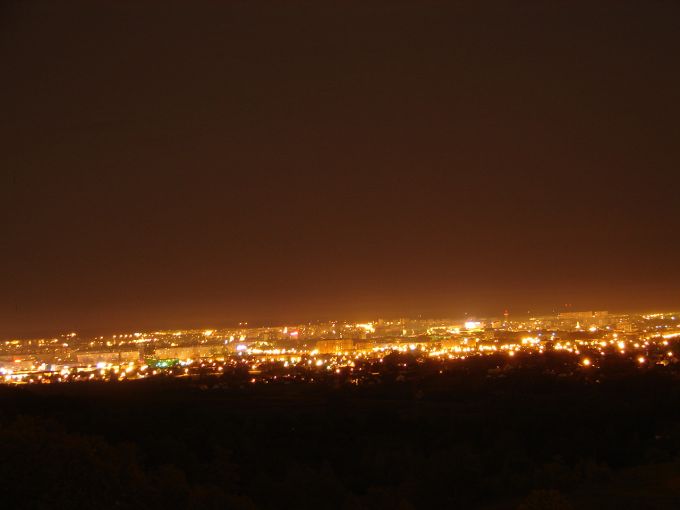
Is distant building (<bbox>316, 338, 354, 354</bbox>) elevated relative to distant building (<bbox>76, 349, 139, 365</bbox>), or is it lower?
lower

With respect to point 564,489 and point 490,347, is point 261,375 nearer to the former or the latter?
point 490,347

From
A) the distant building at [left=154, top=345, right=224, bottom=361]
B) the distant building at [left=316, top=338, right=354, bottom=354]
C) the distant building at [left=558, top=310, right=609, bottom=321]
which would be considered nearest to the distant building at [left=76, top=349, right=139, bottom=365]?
the distant building at [left=154, top=345, right=224, bottom=361]

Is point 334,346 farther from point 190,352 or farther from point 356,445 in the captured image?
point 356,445

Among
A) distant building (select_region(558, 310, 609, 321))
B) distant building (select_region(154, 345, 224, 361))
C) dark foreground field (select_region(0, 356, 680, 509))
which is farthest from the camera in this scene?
distant building (select_region(558, 310, 609, 321))

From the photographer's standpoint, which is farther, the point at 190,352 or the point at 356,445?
the point at 190,352

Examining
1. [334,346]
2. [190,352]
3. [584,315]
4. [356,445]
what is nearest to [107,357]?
[190,352]

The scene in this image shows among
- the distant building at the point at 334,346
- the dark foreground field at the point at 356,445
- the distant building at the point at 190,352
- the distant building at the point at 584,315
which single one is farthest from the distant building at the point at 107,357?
the distant building at the point at 584,315

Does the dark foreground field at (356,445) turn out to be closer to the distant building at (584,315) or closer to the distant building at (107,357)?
the distant building at (107,357)

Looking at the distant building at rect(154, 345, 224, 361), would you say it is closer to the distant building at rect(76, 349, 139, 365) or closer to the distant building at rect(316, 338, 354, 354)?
the distant building at rect(76, 349, 139, 365)
